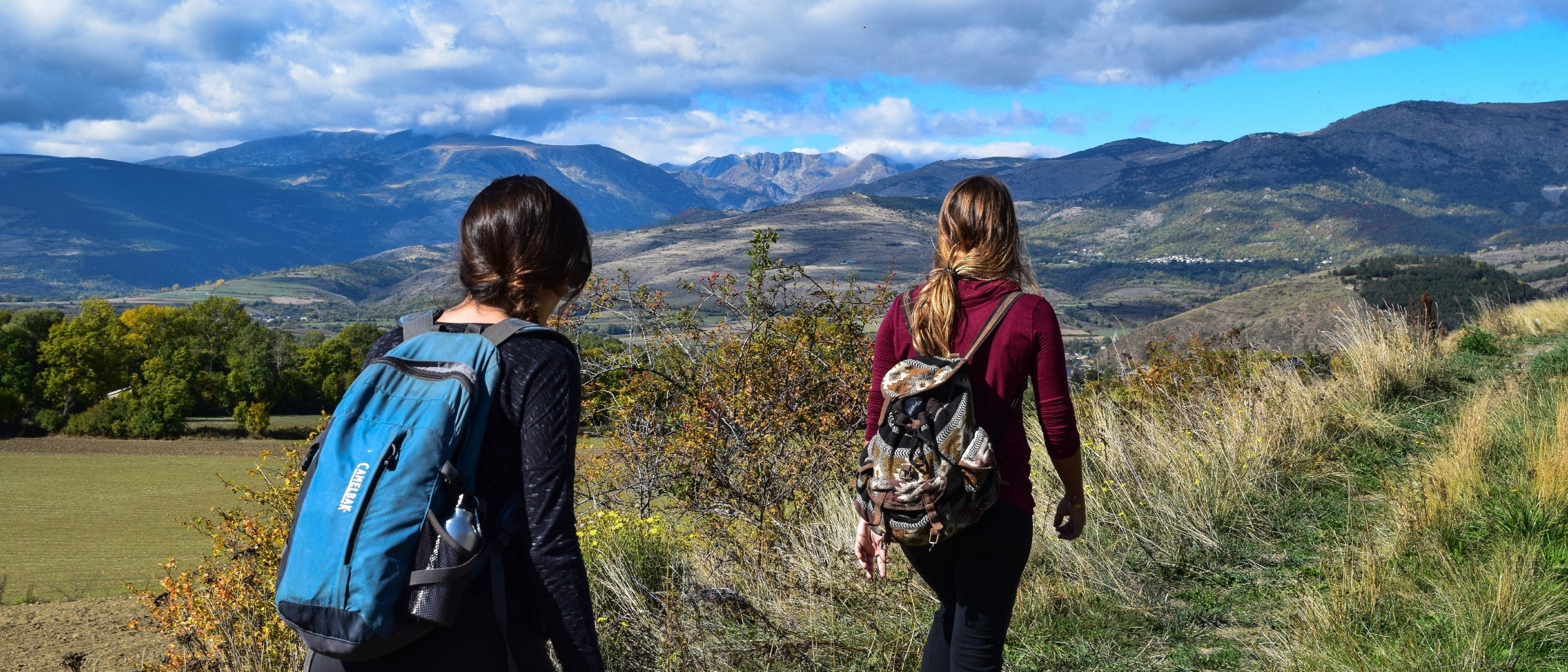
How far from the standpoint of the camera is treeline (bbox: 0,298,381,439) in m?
48.7

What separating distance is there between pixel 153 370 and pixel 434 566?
57.6m

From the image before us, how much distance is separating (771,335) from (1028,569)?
309 centimetres

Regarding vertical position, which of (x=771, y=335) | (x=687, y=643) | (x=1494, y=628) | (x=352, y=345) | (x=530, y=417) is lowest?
(x=352, y=345)

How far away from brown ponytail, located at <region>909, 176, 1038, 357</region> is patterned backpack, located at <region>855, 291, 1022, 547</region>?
9 centimetres

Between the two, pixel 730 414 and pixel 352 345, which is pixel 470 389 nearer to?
pixel 730 414

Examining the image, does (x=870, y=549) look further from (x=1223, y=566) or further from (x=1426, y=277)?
(x=1426, y=277)

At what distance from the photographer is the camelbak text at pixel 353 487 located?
1.53 metres

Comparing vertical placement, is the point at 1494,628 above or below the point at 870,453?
below

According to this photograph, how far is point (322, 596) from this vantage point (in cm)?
153

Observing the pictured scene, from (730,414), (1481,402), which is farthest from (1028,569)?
(1481,402)

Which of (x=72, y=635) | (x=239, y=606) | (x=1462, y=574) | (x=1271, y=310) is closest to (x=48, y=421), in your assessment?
(x=72, y=635)

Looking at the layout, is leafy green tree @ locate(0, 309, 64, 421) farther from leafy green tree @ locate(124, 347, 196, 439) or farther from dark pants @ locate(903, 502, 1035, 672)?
dark pants @ locate(903, 502, 1035, 672)

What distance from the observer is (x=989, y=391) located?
89.4 inches

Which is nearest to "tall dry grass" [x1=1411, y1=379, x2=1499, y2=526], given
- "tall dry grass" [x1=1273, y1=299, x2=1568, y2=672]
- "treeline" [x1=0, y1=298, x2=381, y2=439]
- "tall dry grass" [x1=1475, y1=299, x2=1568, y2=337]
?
"tall dry grass" [x1=1273, y1=299, x2=1568, y2=672]
